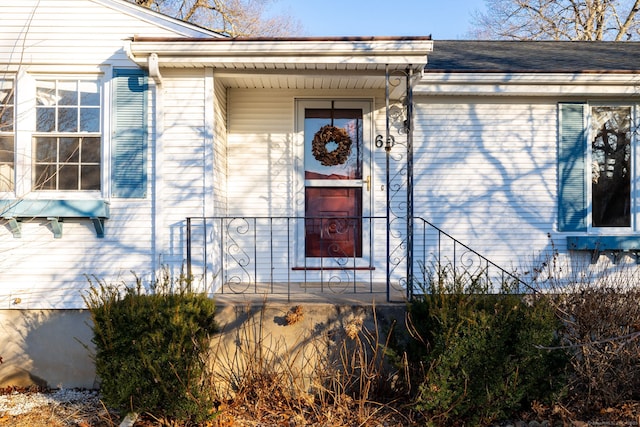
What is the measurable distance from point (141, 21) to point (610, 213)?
591 cm

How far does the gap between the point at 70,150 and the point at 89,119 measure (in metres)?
0.39

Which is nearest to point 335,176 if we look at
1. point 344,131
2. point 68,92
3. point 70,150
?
point 344,131

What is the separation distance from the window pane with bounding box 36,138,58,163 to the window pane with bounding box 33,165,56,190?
0.09 m

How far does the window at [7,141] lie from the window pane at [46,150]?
259 mm

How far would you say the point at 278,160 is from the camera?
6.27 metres

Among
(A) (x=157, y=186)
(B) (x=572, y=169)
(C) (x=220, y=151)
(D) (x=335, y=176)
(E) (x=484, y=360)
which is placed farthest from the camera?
(D) (x=335, y=176)

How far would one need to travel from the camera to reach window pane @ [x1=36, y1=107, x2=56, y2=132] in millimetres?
5336

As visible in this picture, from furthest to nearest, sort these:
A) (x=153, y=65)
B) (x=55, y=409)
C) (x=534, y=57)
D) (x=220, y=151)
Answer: (x=534, y=57)
(x=220, y=151)
(x=153, y=65)
(x=55, y=409)

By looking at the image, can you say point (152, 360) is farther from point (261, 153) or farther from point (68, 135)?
point (261, 153)

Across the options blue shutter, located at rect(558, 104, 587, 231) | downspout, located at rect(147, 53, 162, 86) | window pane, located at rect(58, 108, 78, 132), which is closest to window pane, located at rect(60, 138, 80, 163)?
window pane, located at rect(58, 108, 78, 132)

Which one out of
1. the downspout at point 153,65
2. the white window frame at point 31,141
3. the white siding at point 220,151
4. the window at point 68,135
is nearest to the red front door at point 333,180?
the white siding at point 220,151

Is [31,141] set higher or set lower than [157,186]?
higher

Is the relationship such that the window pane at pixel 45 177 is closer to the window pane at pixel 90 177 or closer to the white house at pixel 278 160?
the white house at pixel 278 160

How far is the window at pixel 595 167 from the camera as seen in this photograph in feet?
20.0
